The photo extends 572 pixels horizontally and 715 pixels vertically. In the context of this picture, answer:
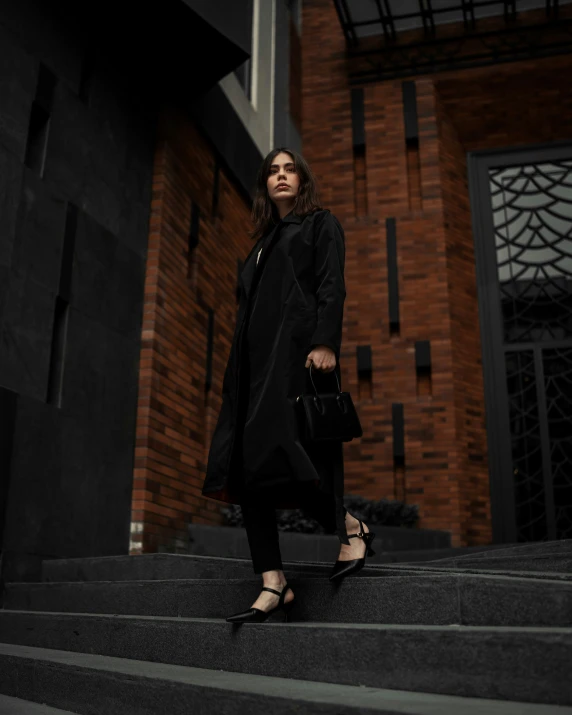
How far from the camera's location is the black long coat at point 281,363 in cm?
241

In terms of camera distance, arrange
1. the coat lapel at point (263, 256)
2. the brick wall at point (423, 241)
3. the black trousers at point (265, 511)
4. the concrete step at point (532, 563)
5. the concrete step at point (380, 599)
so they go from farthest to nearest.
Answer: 1. the brick wall at point (423, 241)
2. the concrete step at point (532, 563)
3. the coat lapel at point (263, 256)
4. the black trousers at point (265, 511)
5. the concrete step at point (380, 599)

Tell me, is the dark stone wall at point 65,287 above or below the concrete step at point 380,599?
above

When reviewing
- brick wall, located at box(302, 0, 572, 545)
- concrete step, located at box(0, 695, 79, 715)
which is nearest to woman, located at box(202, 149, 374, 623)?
concrete step, located at box(0, 695, 79, 715)

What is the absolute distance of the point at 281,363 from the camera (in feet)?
8.21

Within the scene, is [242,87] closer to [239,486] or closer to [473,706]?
[239,486]

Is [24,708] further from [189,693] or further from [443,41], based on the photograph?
[443,41]

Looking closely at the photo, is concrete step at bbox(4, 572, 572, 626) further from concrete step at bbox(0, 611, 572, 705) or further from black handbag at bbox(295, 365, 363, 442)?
black handbag at bbox(295, 365, 363, 442)

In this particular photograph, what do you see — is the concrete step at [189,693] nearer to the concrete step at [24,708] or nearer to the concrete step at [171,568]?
the concrete step at [24,708]

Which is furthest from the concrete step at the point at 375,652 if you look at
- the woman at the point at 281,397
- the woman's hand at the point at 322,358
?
the woman's hand at the point at 322,358

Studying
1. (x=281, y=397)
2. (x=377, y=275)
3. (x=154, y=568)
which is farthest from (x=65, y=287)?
(x=377, y=275)

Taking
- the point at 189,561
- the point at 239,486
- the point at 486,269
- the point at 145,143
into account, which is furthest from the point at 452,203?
the point at 239,486

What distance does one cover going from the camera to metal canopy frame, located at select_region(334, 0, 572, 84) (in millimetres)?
8914

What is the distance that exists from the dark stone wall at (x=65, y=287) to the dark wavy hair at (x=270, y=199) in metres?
2.02

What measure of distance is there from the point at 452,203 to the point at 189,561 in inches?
262
